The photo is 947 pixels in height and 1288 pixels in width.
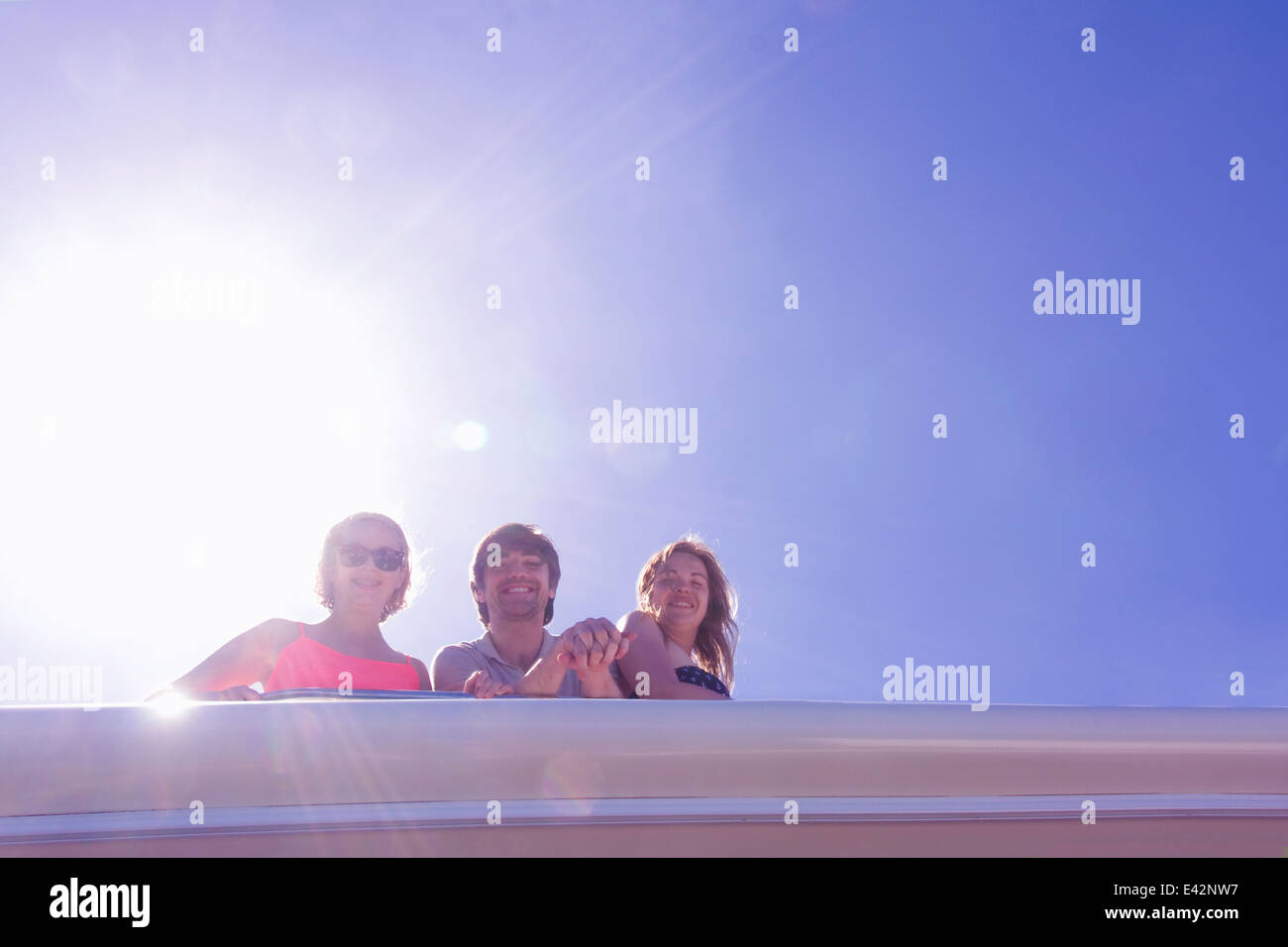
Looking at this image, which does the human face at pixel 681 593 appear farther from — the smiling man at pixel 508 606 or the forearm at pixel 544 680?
the forearm at pixel 544 680

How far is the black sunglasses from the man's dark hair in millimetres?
316

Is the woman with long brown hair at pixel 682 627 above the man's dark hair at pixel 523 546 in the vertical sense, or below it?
below

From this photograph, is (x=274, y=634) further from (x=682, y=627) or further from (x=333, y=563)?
(x=682, y=627)

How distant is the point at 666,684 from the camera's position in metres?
2.29

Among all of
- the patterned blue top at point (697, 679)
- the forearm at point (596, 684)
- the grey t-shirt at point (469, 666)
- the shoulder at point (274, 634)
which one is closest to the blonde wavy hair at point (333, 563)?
the shoulder at point (274, 634)

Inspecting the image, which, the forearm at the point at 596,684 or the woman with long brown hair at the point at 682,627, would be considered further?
the woman with long brown hair at the point at 682,627

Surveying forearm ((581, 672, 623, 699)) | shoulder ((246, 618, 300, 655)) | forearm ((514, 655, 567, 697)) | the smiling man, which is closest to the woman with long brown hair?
the smiling man

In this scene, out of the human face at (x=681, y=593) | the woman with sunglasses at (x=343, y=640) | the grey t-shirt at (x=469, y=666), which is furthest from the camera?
the human face at (x=681, y=593)

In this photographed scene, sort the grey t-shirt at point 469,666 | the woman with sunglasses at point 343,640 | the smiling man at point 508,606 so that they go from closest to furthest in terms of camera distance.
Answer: the woman with sunglasses at point 343,640, the grey t-shirt at point 469,666, the smiling man at point 508,606

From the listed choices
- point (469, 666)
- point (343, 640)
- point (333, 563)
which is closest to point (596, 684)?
point (469, 666)

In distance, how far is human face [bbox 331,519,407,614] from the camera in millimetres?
2529

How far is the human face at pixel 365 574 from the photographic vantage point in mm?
2529

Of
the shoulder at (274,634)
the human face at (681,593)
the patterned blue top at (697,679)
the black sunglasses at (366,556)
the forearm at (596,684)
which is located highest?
the black sunglasses at (366,556)

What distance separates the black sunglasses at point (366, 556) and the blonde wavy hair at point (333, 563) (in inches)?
1.6
